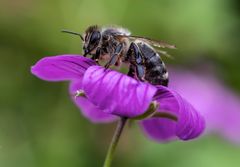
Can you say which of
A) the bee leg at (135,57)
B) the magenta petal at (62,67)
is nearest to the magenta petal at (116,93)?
the magenta petal at (62,67)

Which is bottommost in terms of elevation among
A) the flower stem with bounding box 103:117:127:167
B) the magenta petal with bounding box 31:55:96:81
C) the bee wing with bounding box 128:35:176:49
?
the flower stem with bounding box 103:117:127:167

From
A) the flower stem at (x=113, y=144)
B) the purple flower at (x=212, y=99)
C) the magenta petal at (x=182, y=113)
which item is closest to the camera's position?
the flower stem at (x=113, y=144)

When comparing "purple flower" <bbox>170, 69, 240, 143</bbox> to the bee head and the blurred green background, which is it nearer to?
→ the blurred green background

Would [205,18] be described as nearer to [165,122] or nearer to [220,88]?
[220,88]

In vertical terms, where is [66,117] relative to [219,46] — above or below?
below

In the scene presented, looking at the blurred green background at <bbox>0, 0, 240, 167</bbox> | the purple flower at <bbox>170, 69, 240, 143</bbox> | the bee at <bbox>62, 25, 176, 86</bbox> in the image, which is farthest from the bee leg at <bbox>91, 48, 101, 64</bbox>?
the purple flower at <bbox>170, 69, 240, 143</bbox>

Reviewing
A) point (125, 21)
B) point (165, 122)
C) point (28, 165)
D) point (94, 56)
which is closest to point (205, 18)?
point (125, 21)

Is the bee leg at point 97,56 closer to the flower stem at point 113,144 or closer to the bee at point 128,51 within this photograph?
the bee at point 128,51

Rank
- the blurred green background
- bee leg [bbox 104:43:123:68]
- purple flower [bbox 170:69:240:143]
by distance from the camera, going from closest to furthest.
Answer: bee leg [bbox 104:43:123:68] < the blurred green background < purple flower [bbox 170:69:240:143]
